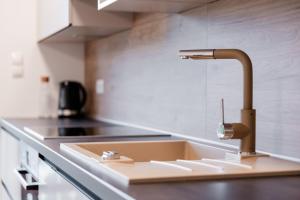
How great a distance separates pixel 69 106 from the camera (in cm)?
324

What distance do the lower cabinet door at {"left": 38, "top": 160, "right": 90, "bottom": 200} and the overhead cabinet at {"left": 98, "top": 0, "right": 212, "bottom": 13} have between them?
634 mm

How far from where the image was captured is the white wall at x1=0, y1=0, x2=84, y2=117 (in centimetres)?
326

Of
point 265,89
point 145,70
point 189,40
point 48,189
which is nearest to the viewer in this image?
point 265,89

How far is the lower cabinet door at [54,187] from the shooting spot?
131 centimetres

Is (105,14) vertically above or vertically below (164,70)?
above

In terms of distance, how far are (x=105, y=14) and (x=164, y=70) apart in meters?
0.54

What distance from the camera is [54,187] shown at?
1543 mm

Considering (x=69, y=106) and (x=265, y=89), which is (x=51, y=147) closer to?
(x=265, y=89)

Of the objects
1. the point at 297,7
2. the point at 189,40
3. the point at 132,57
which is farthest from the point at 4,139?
the point at 297,7

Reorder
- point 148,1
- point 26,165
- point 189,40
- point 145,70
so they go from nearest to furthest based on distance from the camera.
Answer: point 148,1
point 189,40
point 26,165
point 145,70

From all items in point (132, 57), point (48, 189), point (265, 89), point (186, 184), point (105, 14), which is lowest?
point (48, 189)

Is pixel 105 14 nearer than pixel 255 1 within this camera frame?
No

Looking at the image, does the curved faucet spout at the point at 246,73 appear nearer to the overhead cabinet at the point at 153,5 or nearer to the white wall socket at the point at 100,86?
the overhead cabinet at the point at 153,5

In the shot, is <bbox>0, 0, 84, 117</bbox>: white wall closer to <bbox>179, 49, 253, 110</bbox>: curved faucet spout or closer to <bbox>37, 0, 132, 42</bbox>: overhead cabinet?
<bbox>37, 0, 132, 42</bbox>: overhead cabinet
